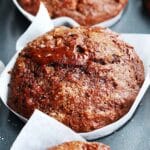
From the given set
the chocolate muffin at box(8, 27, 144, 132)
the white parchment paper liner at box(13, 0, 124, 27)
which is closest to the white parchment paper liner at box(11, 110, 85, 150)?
the chocolate muffin at box(8, 27, 144, 132)

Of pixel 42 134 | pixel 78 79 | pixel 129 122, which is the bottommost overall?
pixel 129 122

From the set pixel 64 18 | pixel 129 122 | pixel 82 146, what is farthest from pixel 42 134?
pixel 64 18

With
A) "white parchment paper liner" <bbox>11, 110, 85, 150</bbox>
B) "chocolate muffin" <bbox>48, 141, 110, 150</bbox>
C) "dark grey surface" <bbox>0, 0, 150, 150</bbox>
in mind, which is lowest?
"dark grey surface" <bbox>0, 0, 150, 150</bbox>

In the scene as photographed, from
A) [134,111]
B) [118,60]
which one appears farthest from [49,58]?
[134,111]

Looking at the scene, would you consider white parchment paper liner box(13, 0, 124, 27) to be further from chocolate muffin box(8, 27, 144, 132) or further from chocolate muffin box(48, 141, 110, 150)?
chocolate muffin box(48, 141, 110, 150)

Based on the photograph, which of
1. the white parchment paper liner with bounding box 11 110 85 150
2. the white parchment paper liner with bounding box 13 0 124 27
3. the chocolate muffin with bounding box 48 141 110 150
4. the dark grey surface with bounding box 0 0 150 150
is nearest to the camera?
the chocolate muffin with bounding box 48 141 110 150

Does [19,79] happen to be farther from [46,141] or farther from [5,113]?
[46,141]

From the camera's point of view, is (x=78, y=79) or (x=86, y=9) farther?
(x=86, y=9)

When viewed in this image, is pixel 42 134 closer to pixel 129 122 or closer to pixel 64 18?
pixel 129 122
